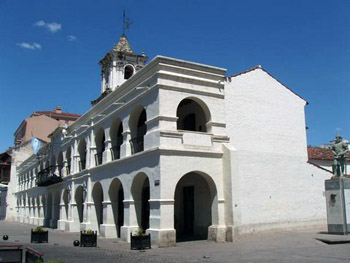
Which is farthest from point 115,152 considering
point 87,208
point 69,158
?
point 69,158

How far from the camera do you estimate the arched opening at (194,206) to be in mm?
18719

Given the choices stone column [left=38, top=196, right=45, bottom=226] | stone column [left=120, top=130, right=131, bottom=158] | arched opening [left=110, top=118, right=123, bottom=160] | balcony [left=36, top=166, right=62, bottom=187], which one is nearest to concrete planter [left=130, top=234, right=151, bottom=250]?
stone column [left=120, top=130, right=131, bottom=158]

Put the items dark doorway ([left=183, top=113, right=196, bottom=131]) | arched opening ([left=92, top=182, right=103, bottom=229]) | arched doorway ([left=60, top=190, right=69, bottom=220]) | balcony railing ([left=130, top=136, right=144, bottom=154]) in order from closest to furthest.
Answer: balcony railing ([left=130, top=136, right=144, bottom=154]) < dark doorway ([left=183, top=113, right=196, bottom=131]) < arched opening ([left=92, top=182, right=103, bottom=229]) < arched doorway ([left=60, top=190, right=69, bottom=220])

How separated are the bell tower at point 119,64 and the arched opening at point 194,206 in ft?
46.7

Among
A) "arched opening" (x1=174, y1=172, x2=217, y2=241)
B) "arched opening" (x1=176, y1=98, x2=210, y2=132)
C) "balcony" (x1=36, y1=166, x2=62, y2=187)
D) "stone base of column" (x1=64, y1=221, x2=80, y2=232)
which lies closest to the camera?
"arched opening" (x1=174, y1=172, x2=217, y2=241)

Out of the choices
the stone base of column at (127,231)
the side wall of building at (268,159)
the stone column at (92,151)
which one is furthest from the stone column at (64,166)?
the side wall of building at (268,159)

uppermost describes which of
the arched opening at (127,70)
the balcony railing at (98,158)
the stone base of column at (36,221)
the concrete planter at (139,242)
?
the arched opening at (127,70)

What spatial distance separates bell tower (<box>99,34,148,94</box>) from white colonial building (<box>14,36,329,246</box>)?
8.95 m

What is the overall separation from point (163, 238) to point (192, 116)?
7.19m

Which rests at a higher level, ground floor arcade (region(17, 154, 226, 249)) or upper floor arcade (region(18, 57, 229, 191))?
upper floor arcade (region(18, 57, 229, 191))

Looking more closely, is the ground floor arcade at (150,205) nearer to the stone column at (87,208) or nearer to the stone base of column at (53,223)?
the stone column at (87,208)

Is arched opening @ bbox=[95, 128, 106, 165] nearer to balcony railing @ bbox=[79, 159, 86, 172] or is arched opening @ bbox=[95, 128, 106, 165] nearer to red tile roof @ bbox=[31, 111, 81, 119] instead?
balcony railing @ bbox=[79, 159, 86, 172]

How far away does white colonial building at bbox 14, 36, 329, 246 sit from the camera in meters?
16.9

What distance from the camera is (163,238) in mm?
15766
